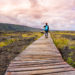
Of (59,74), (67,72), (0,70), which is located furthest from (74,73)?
(0,70)

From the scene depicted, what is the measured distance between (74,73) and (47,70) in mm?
801

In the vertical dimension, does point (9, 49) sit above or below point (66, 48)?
below

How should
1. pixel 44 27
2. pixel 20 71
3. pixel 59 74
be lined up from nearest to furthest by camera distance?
pixel 59 74
pixel 20 71
pixel 44 27

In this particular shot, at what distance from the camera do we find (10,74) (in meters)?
2.91

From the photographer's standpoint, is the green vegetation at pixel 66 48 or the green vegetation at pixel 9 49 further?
the green vegetation at pixel 9 49

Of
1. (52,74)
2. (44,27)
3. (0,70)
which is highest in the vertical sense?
(44,27)

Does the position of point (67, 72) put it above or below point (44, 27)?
below

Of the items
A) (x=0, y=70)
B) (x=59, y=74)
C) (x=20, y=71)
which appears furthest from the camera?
(x=0, y=70)

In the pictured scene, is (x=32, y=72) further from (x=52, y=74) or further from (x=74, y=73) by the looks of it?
(x=74, y=73)

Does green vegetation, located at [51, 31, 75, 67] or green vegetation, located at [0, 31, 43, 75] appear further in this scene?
green vegetation, located at [0, 31, 43, 75]

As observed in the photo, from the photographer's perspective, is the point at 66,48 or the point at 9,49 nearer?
the point at 66,48

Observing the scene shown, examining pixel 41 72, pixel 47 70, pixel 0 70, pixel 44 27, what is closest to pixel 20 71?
pixel 41 72

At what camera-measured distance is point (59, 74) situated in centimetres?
290

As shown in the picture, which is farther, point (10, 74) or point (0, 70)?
point (0, 70)
